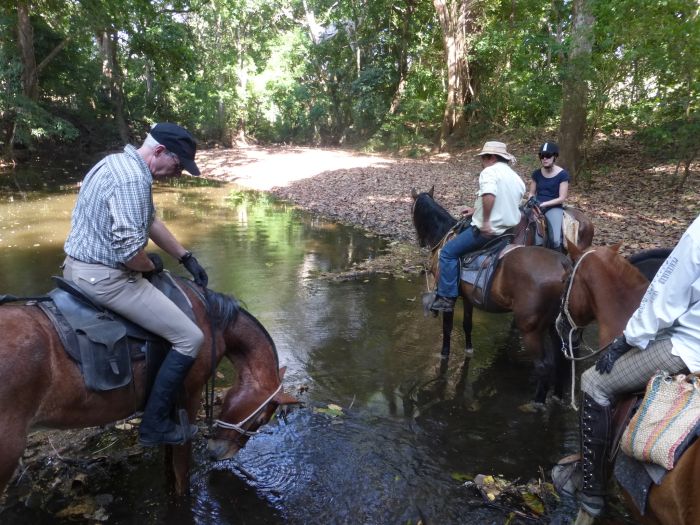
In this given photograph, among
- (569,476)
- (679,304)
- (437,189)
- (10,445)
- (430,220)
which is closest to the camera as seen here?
(679,304)

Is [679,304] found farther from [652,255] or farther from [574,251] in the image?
[652,255]

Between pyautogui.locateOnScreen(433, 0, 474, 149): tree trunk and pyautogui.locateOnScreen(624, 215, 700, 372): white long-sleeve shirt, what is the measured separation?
68.3 feet

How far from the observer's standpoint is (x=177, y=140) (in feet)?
8.89

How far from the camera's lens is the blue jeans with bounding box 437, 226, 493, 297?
5.13 meters

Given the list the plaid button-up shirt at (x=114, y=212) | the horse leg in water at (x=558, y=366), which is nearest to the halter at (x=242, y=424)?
the plaid button-up shirt at (x=114, y=212)

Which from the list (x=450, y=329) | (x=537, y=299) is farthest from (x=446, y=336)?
(x=537, y=299)

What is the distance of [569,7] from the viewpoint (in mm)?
17359

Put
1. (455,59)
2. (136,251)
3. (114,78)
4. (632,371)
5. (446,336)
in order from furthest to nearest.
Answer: (114,78) → (455,59) → (446,336) → (136,251) → (632,371)

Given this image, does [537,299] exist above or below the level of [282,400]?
above

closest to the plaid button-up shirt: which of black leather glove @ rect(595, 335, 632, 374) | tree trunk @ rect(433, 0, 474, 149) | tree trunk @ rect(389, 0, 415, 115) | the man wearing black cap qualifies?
the man wearing black cap

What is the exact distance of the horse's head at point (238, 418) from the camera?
3240 mm

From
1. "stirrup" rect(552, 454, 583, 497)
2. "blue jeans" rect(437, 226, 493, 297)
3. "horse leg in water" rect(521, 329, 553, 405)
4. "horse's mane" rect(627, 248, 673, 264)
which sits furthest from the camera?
"blue jeans" rect(437, 226, 493, 297)

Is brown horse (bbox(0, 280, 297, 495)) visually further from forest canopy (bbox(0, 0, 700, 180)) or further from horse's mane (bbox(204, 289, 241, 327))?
forest canopy (bbox(0, 0, 700, 180))

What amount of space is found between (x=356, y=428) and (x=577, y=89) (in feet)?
37.2
